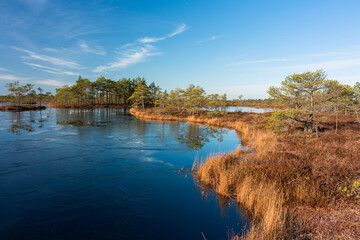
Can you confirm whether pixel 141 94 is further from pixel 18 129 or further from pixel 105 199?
pixel 105 199

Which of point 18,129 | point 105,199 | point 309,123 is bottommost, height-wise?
point 105,199

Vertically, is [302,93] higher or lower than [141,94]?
lower

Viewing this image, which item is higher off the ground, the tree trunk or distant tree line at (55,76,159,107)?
distant tree line at (55,76,159,107)

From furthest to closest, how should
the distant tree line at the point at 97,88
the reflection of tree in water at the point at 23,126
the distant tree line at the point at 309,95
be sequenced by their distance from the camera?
the distant tree line at the point at 97,88
the reflection of tree in water at the point at 23,126
the distant tree line at the point at 309,95

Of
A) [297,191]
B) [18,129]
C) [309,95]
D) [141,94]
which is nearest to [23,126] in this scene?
[18,129]

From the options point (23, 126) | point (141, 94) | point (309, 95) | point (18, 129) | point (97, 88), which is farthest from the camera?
point (97, 88)

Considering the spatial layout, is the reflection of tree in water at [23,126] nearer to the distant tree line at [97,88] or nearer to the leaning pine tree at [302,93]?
the leaning pine tree at [302,93]

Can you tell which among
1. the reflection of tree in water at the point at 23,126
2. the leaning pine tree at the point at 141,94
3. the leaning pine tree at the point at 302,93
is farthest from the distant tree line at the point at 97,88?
the leaning pine tree at the point at 302,93

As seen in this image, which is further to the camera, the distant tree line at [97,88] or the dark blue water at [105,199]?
the distant tree line at [97,88]

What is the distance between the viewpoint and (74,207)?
624 cm

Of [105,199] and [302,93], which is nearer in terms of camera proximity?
[105,199]

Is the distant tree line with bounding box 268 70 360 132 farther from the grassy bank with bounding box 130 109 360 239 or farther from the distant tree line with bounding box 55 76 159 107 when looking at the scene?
the distant tree line with bounding box 55 76 159 107

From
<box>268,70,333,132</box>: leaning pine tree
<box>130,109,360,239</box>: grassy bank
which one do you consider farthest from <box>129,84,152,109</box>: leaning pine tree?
<box>130,109,360,239</box>: grassy bank

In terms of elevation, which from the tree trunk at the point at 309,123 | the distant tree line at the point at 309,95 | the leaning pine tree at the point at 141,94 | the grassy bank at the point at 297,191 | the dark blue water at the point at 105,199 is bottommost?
the dark blue water at the point at 105,199
